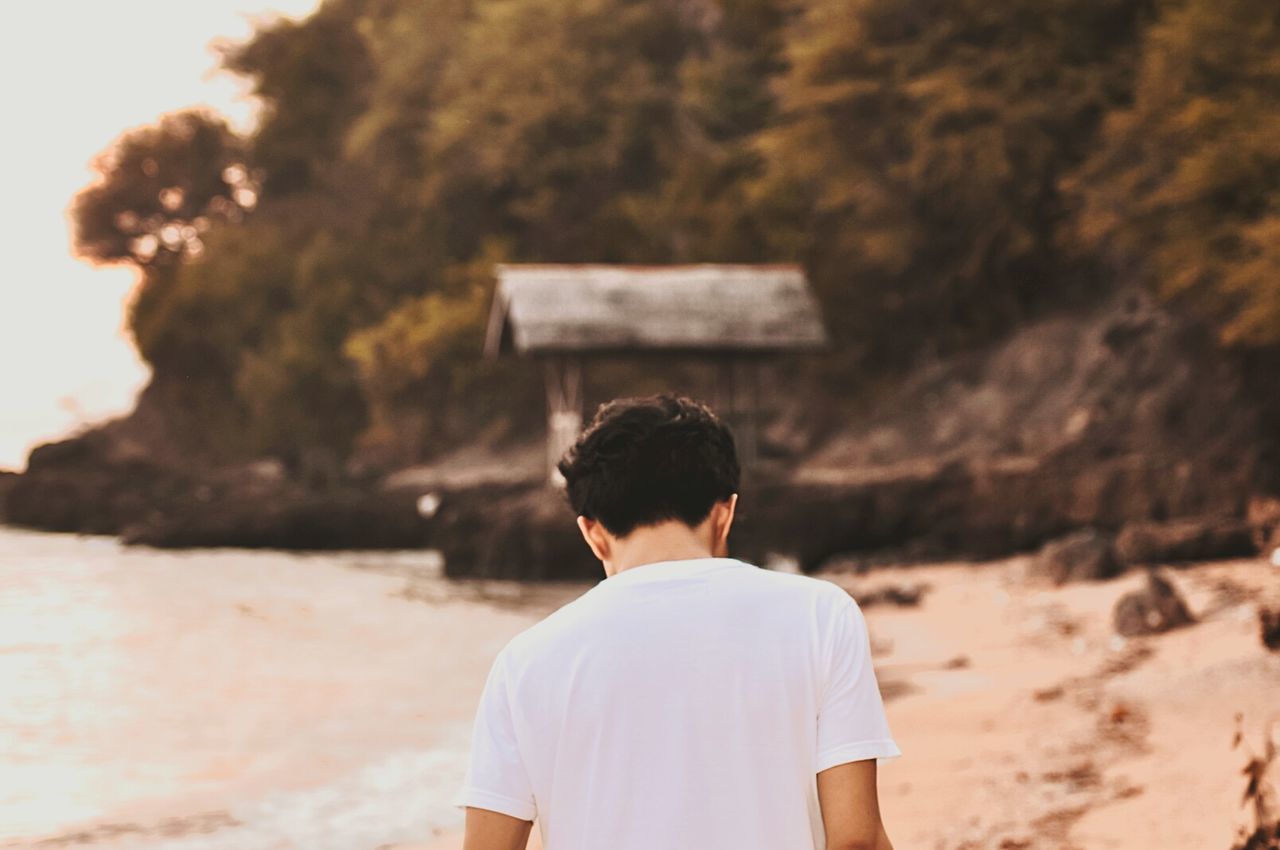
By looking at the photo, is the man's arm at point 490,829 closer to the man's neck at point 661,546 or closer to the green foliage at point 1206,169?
the man's neck at point 661,546

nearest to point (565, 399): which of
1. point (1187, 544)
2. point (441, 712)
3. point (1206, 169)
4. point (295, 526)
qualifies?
point (295, 526)

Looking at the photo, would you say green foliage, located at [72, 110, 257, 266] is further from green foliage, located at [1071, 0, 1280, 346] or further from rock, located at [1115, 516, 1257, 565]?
rock, located at [1115, 516, 1257, 565]

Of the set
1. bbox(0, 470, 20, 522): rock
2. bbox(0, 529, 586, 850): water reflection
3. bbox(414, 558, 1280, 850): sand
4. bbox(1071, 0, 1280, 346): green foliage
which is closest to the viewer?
bbox(414, 558, 1280, 850): sand

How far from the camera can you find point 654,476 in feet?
6.09

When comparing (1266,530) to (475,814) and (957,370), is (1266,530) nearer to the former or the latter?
(957,370)

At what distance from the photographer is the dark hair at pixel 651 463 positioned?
1.84 m

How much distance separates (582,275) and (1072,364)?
291 inches

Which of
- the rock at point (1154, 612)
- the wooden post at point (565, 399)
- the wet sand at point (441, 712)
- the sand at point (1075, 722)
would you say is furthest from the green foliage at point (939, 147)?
the rock at point (1154, 612)

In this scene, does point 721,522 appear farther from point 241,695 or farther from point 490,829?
point 241,695

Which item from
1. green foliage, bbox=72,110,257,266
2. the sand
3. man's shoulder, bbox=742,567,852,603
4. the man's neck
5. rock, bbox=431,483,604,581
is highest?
green foliage, bbox=72,110,257,266

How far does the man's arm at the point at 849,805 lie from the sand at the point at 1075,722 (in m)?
3.11

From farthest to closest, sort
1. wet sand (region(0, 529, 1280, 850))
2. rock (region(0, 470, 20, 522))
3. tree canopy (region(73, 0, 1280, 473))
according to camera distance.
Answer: rock (region(0, 470, 20, 522)) → tree canopy (region(73, 0, 1280, 473)) → wet sand (region(0, 529, 1280, 850))

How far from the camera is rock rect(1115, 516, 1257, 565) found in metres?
13.5

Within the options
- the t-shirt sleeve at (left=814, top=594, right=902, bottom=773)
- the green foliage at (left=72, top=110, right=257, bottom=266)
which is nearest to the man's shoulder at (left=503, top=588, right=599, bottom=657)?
the t-shirt sleeve at (left=814, top=594, right=902, bottom=773)
